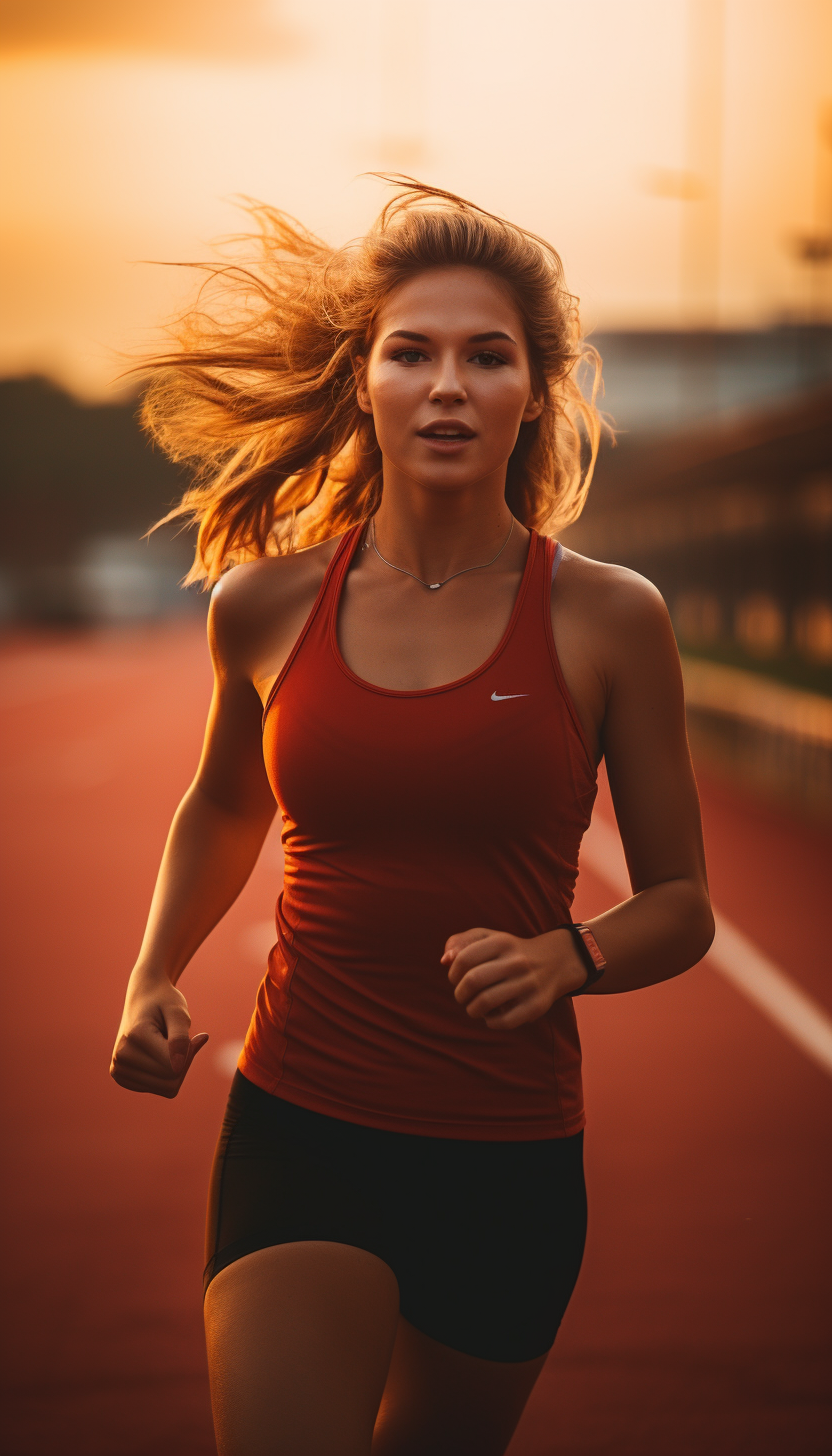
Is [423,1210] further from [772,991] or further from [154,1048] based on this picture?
[772,991]

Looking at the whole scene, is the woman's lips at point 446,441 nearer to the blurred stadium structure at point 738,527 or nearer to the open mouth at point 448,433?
the open mouth at point 448,433

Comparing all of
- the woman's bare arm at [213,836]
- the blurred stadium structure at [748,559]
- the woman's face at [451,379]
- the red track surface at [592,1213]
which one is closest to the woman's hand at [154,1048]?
the woman's bare arm at [213,836]

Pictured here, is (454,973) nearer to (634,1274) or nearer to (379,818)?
(379,818)

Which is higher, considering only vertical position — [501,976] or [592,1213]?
[501,976]

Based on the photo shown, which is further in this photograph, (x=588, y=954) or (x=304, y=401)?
(x=304, y=401)

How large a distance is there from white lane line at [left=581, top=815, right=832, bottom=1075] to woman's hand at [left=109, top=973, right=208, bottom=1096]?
200 inches

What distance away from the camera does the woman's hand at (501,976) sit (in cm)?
189

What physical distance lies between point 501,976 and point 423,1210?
0.44 metres

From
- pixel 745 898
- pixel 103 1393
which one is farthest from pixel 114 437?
pixel 103 1393

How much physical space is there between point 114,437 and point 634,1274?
3784 inches

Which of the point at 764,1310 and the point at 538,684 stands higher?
the point at 538,684

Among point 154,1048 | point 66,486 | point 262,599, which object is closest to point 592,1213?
point 154,1048

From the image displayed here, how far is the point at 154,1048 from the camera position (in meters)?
2.19

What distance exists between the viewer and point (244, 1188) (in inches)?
84.9
